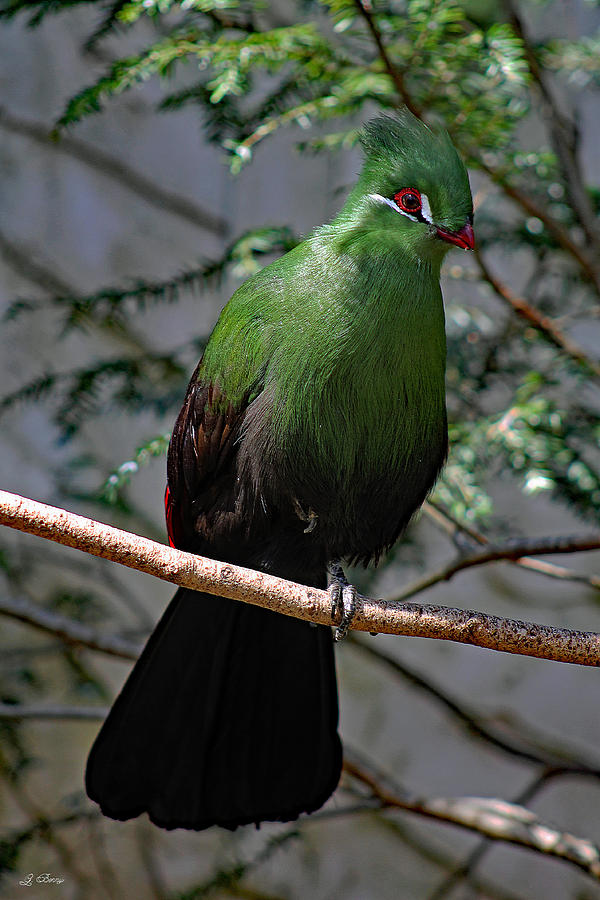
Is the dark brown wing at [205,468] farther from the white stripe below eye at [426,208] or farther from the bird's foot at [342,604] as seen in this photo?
the white stripe below eye at [426,208]

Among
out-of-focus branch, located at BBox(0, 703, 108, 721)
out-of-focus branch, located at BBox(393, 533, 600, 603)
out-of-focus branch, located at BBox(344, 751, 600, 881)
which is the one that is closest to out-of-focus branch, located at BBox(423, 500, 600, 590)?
out-of-focus branch, located at BBox(393, 533, 600, 603)

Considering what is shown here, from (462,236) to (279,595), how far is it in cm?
54

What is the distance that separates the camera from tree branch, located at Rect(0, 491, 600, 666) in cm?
104

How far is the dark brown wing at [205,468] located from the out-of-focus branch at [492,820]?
2.08 ft

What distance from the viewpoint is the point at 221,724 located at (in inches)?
58.3

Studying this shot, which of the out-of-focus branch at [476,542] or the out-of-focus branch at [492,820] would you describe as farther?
the out-of-focus branch at [492,820]

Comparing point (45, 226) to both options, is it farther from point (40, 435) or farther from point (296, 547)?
point (296, 547)

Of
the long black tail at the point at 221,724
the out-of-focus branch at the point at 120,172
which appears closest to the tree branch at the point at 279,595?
the long black tail at the point at 221,724

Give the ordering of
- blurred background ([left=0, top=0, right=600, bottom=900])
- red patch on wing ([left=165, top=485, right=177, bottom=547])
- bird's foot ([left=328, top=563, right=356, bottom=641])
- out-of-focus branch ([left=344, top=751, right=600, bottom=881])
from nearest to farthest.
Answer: bird's foot ([left=328, top=563, right=356, bottom=641]) → red patch on wing ([left=165, top=485, right=177, bottom=547]) → out-of-focus branch ([left=344, top=751, right=600, bottom=881]) → blurred background ([left=0, top=0, right=600, bottom=900])

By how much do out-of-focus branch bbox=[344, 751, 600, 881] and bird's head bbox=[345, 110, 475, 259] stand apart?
1.03m

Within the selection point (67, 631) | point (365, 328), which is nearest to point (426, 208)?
point (365, 328)

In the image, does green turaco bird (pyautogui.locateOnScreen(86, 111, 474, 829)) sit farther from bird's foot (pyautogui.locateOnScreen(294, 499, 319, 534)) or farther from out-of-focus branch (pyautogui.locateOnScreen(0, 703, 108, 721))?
out-of-focus branch (pyautogui.locateOnScreen(0, 703, 108, 721))

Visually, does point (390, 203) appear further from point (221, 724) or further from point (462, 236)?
point (221, 724)

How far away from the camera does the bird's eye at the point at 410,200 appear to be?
1271mm
